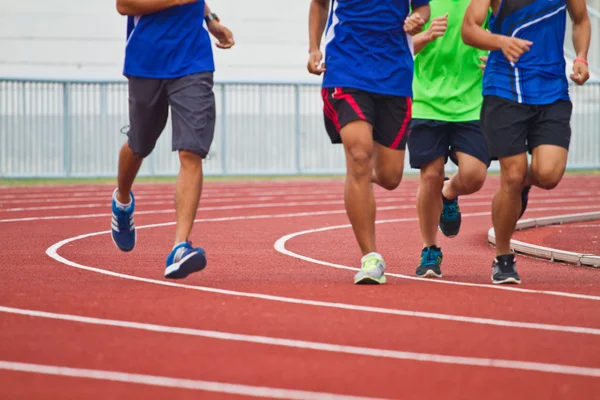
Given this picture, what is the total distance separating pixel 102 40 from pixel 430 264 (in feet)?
73.6

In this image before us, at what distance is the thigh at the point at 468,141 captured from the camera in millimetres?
9422

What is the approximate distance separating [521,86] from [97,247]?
4385mm

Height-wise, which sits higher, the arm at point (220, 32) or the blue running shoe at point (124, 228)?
the arm at point (220, 32)

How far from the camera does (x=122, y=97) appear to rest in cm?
2702

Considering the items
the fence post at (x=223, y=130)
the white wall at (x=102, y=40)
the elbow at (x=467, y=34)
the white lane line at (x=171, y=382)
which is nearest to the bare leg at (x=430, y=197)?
the elbow at (x=467, y=34)

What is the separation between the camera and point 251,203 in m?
18.2

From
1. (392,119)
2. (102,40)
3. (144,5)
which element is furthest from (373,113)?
(102,40)

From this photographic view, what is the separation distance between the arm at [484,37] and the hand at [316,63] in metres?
0.89

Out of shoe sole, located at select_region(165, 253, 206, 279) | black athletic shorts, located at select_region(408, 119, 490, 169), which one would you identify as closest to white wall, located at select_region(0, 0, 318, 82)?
black athletic shorts, located at select_region(408, 119, 490, 169)

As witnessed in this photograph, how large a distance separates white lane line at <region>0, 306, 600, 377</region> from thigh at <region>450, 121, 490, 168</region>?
3.67 metres

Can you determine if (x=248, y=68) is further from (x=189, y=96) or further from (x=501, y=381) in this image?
(x=501, y=381)

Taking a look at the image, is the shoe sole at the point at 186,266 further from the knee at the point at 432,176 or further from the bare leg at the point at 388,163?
the knee at the point at 432,176

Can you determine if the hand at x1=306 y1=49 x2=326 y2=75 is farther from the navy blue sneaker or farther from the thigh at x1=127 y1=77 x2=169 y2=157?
the navy blue sneaker

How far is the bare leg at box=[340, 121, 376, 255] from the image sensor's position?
829 cm
